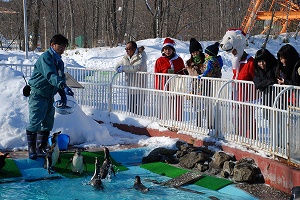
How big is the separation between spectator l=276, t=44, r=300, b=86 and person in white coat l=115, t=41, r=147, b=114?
3.81 m

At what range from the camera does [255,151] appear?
8.80 metres

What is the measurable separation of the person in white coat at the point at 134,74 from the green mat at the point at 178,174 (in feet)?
9.31

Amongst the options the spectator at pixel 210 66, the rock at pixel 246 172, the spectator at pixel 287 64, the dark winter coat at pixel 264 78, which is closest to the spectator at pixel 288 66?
the spectator at pixel 287 64

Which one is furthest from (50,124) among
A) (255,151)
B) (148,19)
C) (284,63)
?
(148,19)

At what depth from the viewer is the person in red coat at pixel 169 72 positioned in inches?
431

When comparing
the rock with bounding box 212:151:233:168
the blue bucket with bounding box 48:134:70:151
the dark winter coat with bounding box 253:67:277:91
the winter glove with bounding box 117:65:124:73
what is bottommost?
the rock with bounding box 212:151:233:168

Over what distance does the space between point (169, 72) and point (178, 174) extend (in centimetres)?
349

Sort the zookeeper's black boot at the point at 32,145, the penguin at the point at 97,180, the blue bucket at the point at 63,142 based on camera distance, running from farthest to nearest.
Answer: the blue bucket at the point at 63,142, the zookeeper's black boot at the point at 32,145, the penguin at the point at 97,180

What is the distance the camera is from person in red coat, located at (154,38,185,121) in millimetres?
10945

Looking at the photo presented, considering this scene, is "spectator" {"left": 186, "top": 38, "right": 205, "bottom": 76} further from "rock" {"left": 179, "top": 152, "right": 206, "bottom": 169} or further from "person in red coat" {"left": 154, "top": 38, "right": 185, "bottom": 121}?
"rock" {"left": 179, "top": 152, "right": 206, "bottom": 169}

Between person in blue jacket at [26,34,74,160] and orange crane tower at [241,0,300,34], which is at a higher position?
orange crane tower at [241,0,300,34]

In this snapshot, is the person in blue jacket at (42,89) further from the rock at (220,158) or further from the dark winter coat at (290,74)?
the dark winter coat at (290,74)

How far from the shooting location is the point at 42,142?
9383 millimetres

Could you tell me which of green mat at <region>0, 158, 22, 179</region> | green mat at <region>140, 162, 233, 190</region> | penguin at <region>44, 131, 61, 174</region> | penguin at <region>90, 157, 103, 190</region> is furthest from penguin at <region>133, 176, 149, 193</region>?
green mat at <region>0, 158, 22, 179</region>
